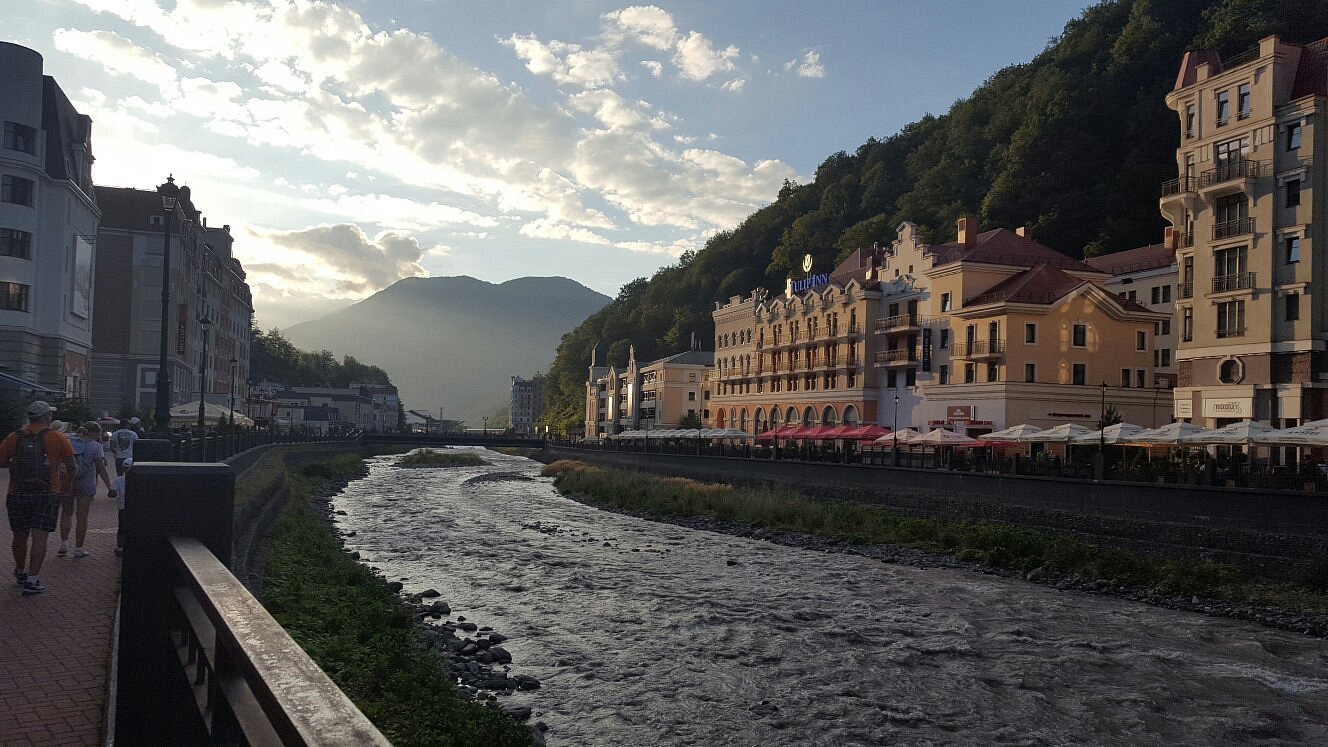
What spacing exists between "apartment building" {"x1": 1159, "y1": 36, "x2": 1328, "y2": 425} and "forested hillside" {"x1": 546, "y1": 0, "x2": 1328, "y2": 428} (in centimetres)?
3213

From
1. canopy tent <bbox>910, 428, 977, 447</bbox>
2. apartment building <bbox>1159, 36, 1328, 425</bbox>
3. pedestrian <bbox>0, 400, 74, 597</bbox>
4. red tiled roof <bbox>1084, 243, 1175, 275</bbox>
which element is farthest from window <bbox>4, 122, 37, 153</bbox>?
red tiled roof <bbox>1084, 243, 1175, 275</bbox>

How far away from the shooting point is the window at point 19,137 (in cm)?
4500

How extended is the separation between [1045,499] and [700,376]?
7207cm

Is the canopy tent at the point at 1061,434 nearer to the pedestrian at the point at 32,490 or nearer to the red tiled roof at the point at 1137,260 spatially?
the red tiled roof at the point at 1137,260

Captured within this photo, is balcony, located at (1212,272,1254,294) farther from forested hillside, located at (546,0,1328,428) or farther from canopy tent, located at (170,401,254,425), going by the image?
canopy tent, located at (170,401,254,425)

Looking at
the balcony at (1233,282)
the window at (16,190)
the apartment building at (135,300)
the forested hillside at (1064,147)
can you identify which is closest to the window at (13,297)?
the window at (16,190)

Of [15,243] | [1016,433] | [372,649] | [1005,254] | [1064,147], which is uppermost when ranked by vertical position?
[1064,147]

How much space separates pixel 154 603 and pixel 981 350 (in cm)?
4972

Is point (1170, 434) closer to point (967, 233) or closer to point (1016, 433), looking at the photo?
point (1016, 433)

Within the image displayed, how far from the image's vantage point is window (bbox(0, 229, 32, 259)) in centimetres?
4456

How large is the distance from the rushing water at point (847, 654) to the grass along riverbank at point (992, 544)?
A: 188cm

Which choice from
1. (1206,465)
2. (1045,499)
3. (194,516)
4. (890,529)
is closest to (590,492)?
(890,529)

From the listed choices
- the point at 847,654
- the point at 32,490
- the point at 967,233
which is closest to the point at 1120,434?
the point at 847,654

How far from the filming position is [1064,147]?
77.9m
